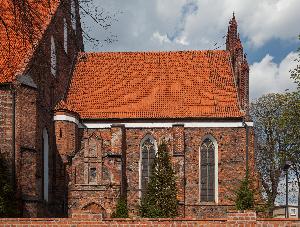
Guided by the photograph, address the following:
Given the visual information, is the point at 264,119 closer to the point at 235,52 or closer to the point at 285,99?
the point at 285,99

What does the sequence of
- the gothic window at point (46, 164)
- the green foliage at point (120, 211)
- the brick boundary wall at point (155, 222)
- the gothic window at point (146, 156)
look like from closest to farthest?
1. the brick boundary wall at point (155, 222)
2. the green foliage at point (120, 211)
3. the gothic window at point (46, 164)
4. the gothic window at point (146, 156)

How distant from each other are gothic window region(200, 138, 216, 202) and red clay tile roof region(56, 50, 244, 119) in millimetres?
1430

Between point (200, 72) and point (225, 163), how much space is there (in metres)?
5.12

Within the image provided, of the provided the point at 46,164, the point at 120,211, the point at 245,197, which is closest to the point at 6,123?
the point at 46,164

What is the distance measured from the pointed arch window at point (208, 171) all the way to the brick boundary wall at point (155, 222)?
13.4m

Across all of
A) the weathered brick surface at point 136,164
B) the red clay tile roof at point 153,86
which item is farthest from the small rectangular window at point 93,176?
the red clay tile roof at point 153,86

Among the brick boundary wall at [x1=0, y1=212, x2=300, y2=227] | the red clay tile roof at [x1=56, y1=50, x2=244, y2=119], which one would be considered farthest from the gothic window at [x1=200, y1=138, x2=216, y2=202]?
the brick boundary wall at [x1=0, y1=212, x2=300, y2=227]

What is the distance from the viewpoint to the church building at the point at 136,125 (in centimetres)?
2284

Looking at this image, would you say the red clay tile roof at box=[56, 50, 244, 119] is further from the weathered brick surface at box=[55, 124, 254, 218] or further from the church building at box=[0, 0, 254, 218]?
the weathered brick surface at box=[55, 124, 254, 218]

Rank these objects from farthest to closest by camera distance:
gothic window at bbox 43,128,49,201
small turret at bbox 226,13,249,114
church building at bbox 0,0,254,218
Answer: small turret at bbox 226,13,249,114, church building at bbox 0,0,254,218, gothic window at bbox 43,128,49,201

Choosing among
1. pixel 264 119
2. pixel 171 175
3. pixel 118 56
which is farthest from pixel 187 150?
pixel 264 119

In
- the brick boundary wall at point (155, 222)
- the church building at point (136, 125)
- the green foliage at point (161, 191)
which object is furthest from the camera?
the church building at point (136, 125)

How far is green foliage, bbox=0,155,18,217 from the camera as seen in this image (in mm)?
17312

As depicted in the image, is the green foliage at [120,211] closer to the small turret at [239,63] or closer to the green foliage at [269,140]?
the small turret at [239,63]
